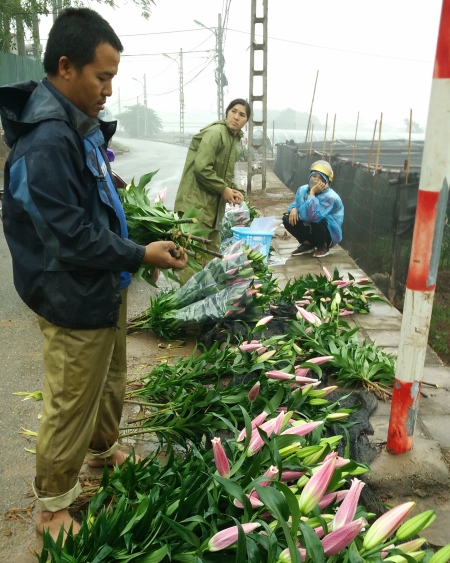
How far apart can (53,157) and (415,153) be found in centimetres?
1559

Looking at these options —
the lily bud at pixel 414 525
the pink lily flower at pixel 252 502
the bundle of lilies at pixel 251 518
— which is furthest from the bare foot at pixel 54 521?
the lily bud at pixel 414 525

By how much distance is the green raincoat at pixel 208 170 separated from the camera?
530 cm

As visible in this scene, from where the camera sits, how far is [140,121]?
80312 mm

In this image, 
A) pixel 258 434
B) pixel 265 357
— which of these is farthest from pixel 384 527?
pixel 265 357

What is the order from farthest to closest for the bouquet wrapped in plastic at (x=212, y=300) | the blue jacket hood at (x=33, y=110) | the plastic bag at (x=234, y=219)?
1. the plastic bag at (x=234, y=219)
2. the bouquet wrapped in plastic at (x=212, y=300)
3. the blue jacket hood at (x=33, y=110)

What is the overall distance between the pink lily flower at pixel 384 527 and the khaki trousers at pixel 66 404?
41.1 inches

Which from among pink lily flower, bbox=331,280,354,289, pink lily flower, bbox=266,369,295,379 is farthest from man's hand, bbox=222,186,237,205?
pink lily flower, bbox=266,369,295,379

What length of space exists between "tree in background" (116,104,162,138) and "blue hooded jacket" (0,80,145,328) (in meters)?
77.1

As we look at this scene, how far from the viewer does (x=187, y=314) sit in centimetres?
456

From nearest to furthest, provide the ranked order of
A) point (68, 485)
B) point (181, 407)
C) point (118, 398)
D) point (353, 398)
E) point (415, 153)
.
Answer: point (68, 485), point (118, 398), point (181, 407), point (353, 398), point (415, 153)

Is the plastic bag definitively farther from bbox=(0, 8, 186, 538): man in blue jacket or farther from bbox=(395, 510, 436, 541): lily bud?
bbox=(395, 510, 436, 541): lily bud

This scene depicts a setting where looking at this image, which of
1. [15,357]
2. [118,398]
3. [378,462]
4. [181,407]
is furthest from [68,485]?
[15,357]

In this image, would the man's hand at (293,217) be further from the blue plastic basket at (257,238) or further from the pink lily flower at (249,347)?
the pink lily flower at (249,347)

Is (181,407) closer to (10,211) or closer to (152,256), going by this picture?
(152,256)
